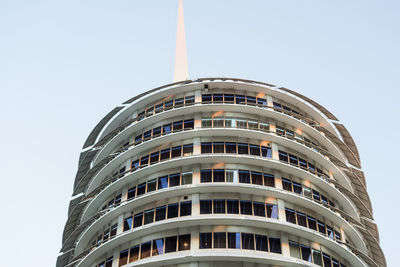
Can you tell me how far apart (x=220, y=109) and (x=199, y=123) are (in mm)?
2309

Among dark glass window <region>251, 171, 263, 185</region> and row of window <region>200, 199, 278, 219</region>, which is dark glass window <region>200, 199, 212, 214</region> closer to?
row of window <region>200, 199, 278, 219</region>

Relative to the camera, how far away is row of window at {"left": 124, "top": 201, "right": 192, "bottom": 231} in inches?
1625

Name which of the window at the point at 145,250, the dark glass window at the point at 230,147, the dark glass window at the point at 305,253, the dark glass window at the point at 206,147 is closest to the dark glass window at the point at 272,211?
the dark glass window at the point at 305,253

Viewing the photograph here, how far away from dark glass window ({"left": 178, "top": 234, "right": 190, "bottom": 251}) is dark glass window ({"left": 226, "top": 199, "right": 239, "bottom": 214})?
155 inches

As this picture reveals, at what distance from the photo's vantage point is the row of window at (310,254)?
131 ft

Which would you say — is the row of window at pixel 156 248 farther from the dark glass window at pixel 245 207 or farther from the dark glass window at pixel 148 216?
the dark glass window at pixel 245 207

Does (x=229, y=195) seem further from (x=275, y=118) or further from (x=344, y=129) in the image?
(x=344, y=129)

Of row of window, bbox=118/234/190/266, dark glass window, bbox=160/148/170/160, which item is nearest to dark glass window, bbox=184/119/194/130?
dark glass window, bbox=160/148/170/160

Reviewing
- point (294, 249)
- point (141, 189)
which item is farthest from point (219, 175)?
point (294, 249)

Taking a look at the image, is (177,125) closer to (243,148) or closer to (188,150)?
(188,150)

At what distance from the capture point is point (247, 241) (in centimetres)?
3941

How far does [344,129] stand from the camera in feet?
184

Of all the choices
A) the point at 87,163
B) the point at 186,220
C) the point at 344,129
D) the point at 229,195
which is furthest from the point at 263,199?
the point at 87,163

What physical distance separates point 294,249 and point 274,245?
1.63 metres
